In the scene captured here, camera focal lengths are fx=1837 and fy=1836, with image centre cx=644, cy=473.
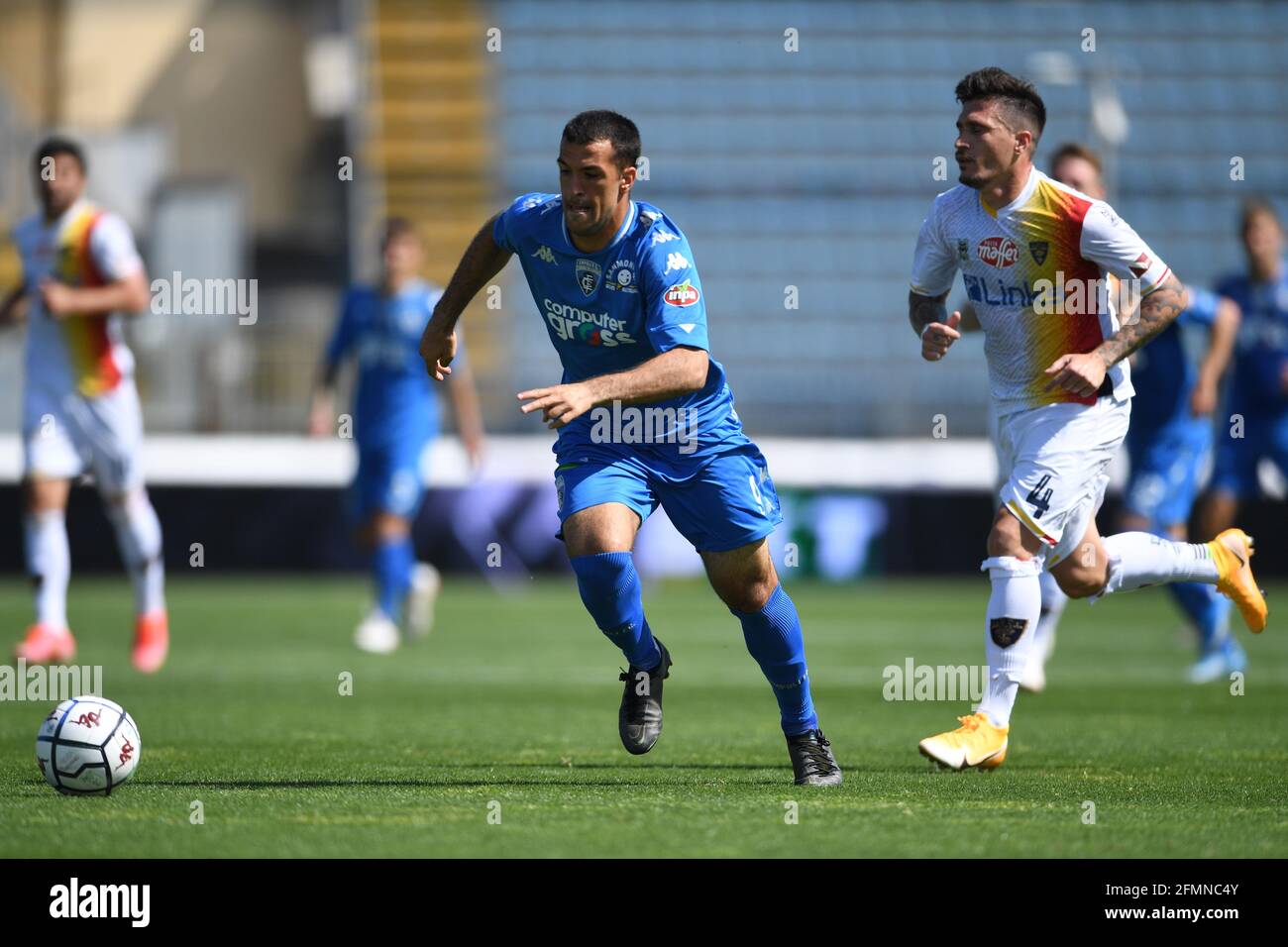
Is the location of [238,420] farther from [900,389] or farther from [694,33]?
[694,33]

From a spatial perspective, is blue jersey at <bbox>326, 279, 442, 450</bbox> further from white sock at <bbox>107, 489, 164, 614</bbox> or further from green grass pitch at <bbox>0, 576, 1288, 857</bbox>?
white sock at <bbox>107, 489, 164, 614</bbox>

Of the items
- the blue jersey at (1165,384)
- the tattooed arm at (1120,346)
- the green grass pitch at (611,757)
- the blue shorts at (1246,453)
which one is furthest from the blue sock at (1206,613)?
the tattooed arm at (1120,346)

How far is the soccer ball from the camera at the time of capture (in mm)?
5629

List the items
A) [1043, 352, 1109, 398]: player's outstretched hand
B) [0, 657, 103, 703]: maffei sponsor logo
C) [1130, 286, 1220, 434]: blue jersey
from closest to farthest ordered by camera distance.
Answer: [1043, 352, 1109, 398]: player's outstretched hand < [0, 657, 103, 703]: maffei sponsor logo < [1130, 286, 1220, 434]: blue jersey

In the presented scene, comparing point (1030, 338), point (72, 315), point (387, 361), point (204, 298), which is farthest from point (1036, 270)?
point (204, 298)

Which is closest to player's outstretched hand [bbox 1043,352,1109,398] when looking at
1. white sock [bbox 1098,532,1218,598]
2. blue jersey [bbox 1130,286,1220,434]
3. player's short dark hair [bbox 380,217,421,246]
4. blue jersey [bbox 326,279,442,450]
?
white sock [bbox 1098,532,1218,598]

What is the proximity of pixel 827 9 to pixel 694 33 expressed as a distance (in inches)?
85.5

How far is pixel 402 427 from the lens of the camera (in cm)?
1284

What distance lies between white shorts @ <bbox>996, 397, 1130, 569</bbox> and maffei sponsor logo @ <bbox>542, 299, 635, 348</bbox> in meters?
1.52

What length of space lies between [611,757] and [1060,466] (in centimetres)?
199

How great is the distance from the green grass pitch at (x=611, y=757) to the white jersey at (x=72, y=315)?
1.72m

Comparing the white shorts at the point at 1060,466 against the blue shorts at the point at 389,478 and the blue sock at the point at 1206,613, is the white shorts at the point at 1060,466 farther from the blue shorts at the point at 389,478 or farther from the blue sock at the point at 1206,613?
the blue shorts at the point at 389,478

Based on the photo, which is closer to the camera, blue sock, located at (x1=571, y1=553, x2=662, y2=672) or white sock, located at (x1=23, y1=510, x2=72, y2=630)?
blue sock, located at (x1=571, y1=553, x2=662, y2=672)
